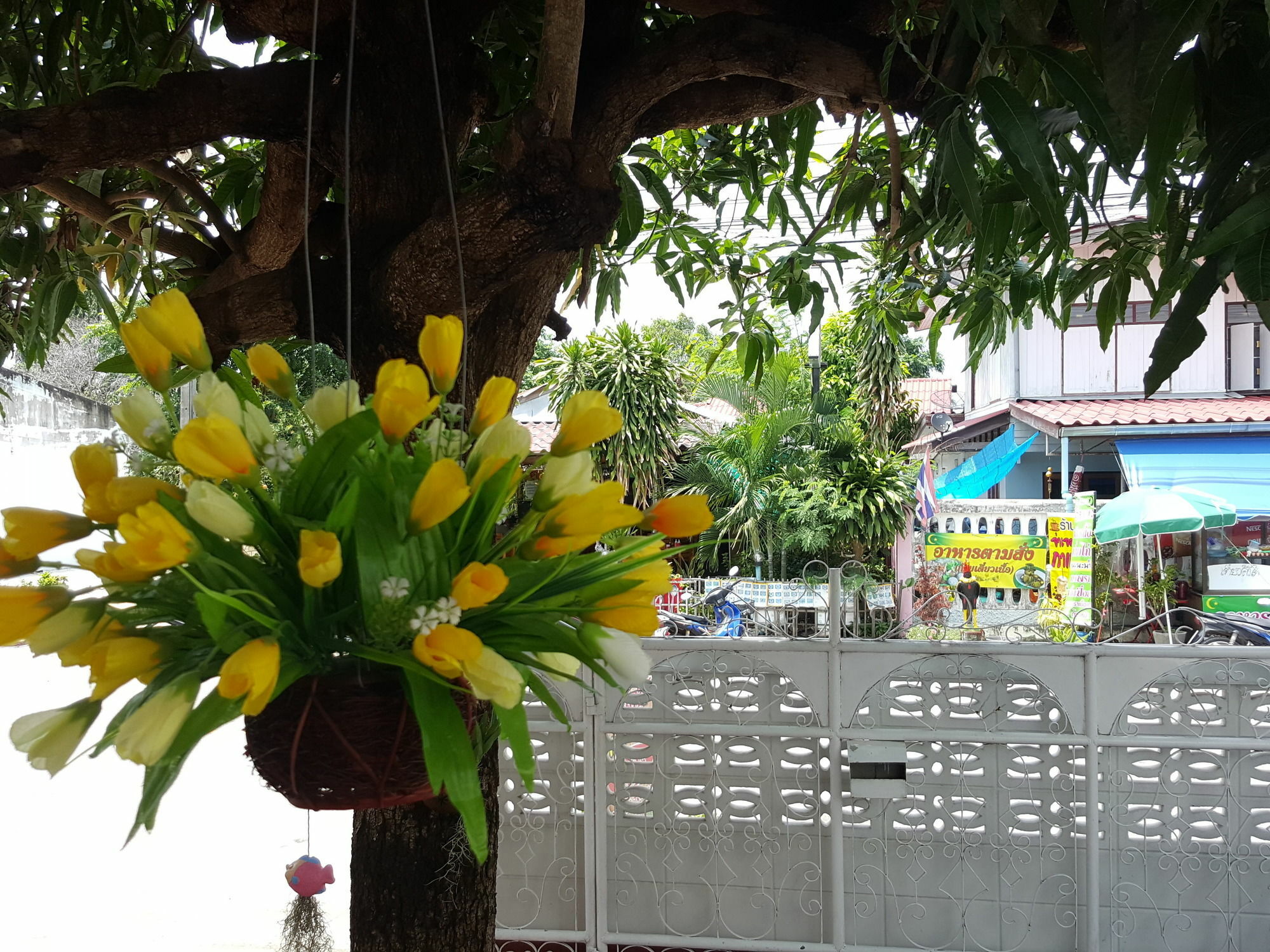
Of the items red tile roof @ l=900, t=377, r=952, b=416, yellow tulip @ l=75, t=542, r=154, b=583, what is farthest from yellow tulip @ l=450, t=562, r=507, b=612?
red tile roof @ l=900, t=377, r=952, b=416

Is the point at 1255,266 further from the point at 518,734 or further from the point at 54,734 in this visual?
the point at 54,734

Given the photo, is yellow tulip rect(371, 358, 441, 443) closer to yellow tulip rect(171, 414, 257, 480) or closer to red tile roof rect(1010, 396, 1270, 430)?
yellow tulip rect(171, 414, 257, 480)

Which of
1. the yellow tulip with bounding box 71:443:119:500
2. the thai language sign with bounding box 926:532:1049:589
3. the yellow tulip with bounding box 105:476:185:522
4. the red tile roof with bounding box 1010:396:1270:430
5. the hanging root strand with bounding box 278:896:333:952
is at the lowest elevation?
the hanging root strand with bounding box 278:896:333:952

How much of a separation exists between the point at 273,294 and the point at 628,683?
1033mm

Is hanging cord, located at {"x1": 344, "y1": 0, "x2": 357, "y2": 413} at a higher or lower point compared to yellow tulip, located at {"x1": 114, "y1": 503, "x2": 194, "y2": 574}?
higher

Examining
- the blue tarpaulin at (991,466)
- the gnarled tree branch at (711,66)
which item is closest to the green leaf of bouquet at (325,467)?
the gnarled tree branch at (711,66)

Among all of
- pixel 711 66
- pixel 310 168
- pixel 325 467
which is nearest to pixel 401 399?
pixel 325 467

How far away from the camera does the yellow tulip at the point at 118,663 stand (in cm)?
64

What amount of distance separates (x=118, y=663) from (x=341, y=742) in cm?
17

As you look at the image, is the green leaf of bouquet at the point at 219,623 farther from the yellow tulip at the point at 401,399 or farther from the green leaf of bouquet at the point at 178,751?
the yellow tulip at the point at 401,399

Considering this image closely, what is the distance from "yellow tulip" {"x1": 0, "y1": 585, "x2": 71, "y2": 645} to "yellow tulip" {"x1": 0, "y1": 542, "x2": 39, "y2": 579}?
1cm

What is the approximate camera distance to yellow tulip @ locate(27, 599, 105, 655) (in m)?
0.67

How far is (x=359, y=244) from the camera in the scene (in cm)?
142

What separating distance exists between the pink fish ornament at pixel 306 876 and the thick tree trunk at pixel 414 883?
2.52 feet
